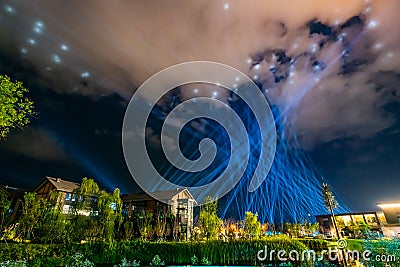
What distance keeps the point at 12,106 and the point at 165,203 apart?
20.2m

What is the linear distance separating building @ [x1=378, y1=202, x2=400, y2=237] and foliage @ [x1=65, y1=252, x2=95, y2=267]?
119 ft

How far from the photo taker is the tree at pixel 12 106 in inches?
291

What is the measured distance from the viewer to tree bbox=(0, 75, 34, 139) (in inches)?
291

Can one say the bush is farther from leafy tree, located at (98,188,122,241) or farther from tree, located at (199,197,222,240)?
tree, located at (199,197,222,240)

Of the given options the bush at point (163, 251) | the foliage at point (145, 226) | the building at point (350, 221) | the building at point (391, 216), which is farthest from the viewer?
the building at point (350, 221)

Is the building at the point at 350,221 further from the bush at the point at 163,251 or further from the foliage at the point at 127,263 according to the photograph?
the foliage at the point at 127,263

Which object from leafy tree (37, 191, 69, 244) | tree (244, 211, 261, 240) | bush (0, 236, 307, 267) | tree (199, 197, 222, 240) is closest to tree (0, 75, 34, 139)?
bush (0, 236, 307, 267)

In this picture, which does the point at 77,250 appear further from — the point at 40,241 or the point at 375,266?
the point at 375,266

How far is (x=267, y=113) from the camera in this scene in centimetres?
1856

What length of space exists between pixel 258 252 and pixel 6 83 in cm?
1398

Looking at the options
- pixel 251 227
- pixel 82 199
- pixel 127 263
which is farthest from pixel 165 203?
pixel 127 263

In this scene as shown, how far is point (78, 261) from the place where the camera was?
11.2 meters

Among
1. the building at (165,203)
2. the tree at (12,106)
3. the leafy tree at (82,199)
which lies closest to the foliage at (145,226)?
the leafy tree at (82,199)

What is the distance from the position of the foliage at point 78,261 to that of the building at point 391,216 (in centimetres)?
3617
